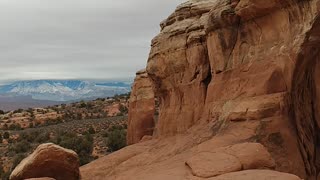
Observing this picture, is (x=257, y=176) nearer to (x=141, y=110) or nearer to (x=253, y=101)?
(x=253, y=101)

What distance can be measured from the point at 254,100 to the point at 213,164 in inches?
153

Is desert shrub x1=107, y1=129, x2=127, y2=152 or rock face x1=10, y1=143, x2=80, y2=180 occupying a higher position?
rock face x1=10, y1=143, x2=80, y2=180

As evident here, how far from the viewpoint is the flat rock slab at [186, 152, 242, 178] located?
41.8ft

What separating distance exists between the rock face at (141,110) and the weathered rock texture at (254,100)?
10.3m

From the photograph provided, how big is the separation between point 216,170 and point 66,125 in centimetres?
5284

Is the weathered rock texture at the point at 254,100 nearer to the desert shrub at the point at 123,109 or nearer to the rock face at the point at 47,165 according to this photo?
the rock face at the point at 47,165

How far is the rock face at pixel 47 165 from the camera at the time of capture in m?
16.9

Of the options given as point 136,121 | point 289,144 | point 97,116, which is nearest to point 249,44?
point 289,144

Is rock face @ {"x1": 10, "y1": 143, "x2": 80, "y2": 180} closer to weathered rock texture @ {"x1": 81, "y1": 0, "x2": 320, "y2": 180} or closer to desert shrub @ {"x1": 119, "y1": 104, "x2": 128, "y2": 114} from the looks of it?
weathered rock texture @ {"x1": 81, "y1": 0, "x2": 320, "y2": 180}

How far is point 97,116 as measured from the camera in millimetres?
71188

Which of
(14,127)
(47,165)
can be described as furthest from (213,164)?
(14,127)

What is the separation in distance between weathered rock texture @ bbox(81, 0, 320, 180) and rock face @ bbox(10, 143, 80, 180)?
2.20 meters

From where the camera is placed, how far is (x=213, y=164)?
13.2 meters

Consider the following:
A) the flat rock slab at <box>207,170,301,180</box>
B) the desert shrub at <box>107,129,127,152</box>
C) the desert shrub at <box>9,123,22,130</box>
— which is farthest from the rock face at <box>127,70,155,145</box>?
the desert shrub at <box>9,123,22,130</box>
